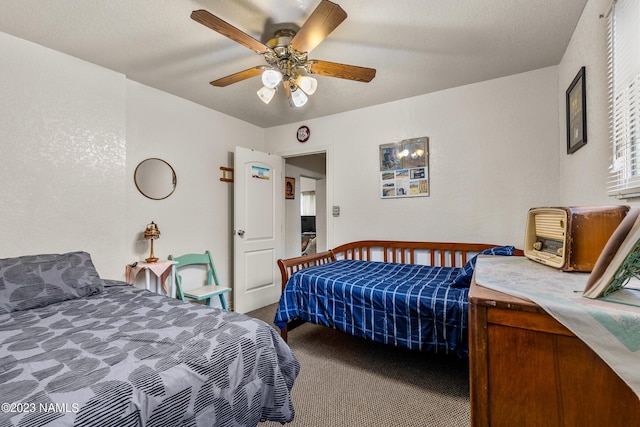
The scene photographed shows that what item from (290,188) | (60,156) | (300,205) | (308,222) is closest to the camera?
(60,156)

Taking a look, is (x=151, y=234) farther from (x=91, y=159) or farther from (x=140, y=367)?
(x=140, y=367)

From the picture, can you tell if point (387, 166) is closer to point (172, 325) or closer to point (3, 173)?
point (172, 325)

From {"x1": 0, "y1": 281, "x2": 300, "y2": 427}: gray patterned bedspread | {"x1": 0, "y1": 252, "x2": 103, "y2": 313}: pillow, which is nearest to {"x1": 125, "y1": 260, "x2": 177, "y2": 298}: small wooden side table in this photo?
{"x1": 0, "y1": 252, "x2": 103, "y2": 313}: pillow

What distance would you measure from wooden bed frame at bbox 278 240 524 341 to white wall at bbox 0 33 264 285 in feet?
3.91

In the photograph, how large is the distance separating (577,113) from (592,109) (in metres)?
0.26

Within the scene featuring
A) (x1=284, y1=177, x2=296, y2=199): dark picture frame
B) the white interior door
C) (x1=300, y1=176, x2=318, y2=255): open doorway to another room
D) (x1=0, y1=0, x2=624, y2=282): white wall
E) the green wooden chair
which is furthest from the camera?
(x1=300, y1=176, x2=318, y2=255): open doorway to another room

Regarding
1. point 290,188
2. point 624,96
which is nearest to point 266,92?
point 624,96

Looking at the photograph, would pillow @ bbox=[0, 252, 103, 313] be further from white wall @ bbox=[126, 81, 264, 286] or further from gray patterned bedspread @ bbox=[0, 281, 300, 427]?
white wall @ bbox=[126, 81, 264, 286]

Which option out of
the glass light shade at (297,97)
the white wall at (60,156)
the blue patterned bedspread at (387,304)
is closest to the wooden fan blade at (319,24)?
the glass light shade at (297,97)

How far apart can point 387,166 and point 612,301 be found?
2.51m

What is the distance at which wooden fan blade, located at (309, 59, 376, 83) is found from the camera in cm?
180

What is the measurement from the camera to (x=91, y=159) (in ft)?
7.37

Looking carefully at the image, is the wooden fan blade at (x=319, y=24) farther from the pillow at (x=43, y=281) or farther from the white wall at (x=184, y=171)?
the pillow at (x=43, y=281)

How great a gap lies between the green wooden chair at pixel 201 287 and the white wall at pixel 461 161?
1.39 meters
